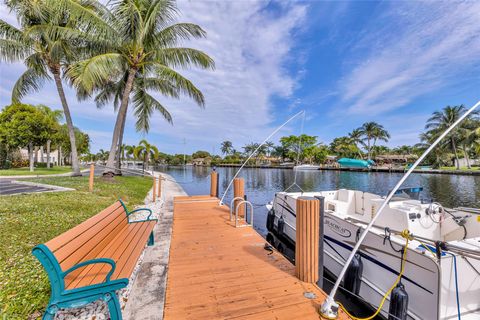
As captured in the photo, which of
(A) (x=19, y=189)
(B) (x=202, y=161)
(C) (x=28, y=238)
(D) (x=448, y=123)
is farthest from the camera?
(B) (x=202, y=161)

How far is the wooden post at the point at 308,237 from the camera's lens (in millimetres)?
2992

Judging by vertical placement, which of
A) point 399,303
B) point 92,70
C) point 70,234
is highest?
point 92,70

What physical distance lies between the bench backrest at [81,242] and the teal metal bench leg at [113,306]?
440mm

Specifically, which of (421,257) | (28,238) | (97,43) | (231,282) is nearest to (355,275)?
(421,257)

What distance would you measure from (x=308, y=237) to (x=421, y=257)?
157cm

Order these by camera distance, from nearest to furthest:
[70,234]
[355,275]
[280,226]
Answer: [70,234] < [355,275] < [280,226]

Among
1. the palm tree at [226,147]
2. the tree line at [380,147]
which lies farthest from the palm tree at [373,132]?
the palm tree at [226,147]

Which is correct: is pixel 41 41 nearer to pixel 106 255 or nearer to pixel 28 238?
pixel 28 238

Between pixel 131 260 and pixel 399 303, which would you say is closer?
pixel 131 260

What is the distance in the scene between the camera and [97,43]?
1090 cm

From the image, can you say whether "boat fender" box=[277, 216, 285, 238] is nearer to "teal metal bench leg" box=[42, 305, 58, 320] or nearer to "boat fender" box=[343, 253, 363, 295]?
"boat fender" box=[343, 253, 363, 295]

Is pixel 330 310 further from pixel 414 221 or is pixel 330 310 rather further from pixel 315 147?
pixel 315 147

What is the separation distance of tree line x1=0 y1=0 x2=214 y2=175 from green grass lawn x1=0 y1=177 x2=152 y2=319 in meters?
4.72

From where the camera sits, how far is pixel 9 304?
8.32ft
